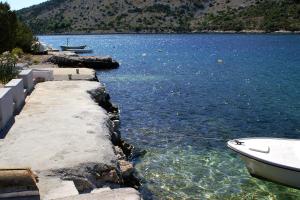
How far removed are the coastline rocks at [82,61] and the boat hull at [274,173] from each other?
1575 inches

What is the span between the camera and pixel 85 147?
45.3ft

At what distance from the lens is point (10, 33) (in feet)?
158

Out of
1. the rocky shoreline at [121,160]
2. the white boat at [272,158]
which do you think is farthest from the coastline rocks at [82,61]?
the white boat at [272,158]

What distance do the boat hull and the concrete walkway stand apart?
5447 mm

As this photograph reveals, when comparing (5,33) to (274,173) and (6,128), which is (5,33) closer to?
(6,128)

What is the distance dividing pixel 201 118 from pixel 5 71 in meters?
12.1

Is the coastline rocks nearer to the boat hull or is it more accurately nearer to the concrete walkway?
the concrete walkway

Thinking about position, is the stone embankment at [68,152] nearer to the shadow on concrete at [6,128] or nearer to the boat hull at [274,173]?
the shadow on concrete at [6,128]

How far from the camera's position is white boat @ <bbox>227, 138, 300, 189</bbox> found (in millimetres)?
15905

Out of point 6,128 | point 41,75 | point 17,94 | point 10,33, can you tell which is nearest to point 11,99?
point 17,94

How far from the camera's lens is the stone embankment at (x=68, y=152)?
11180 mm

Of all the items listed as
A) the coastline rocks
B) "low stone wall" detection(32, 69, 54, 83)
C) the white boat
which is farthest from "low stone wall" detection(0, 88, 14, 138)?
the coastline rocks

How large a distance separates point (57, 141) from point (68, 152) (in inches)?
48.3

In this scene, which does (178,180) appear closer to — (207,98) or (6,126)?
(6,126)
